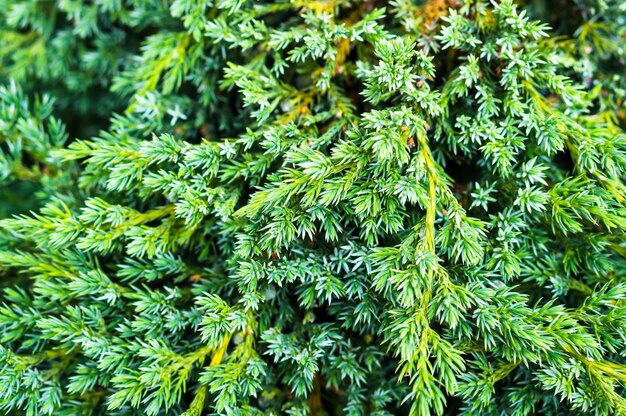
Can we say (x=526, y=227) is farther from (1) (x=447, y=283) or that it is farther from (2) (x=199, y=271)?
(2) (x=199, y=271)

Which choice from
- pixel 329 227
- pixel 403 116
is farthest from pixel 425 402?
pixel 403 116

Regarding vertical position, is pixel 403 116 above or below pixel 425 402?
A: above

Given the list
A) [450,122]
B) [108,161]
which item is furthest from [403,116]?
[108,161]

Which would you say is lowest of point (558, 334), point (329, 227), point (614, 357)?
point (614, 357)

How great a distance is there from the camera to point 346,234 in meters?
1.09

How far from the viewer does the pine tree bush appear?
103 cm

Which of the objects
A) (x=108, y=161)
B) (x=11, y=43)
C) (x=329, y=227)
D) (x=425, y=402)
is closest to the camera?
(x=425, y=402)

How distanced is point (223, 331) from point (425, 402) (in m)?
0.41

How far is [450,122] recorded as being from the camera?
118 cm

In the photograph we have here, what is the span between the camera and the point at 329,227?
105 cm

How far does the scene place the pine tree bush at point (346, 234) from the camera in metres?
1.03

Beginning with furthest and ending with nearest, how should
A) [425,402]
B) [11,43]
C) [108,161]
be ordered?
[11,43] → [108,161] → [425,402]

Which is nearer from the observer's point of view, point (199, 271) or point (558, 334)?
point (558, 334)

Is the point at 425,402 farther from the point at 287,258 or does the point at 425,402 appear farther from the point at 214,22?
the point at 214,22
